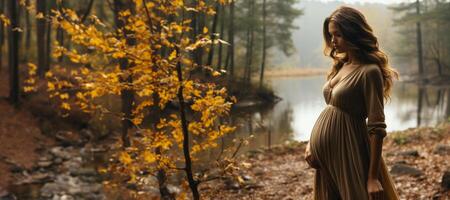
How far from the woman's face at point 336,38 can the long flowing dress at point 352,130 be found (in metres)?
0.17

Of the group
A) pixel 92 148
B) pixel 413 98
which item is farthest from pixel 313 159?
pixel 413 98

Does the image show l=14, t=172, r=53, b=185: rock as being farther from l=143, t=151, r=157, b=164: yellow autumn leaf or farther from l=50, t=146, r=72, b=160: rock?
l=143, t=151, r=157, b=164: yellow autumn leaf

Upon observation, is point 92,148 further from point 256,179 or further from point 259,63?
point 259,63

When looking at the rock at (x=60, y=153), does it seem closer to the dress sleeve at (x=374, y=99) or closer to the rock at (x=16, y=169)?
the rock at (x=16, y=169)

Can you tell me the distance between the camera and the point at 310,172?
9.27m

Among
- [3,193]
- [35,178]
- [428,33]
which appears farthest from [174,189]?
[428,33]

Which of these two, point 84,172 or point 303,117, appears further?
point 303,117

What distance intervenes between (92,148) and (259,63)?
69.5 ft

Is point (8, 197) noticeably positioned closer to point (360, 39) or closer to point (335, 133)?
point (335, 133)

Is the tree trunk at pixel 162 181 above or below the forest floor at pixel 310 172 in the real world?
above

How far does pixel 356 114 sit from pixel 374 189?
1.43 ft

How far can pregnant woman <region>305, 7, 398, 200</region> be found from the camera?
2.35 metres

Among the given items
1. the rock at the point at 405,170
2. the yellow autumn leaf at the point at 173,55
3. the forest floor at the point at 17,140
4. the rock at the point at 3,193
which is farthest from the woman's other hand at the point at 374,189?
the forest floor at the point at 17,140

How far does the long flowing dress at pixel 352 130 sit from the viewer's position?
2.35 m
